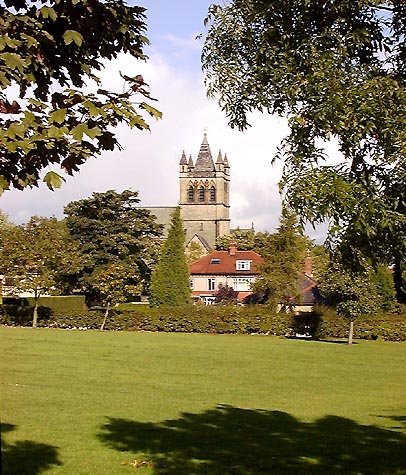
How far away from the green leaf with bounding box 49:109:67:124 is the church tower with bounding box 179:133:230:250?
134 m

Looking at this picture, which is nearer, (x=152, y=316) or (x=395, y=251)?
(x=395, y=251)

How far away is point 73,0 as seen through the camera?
4523 mm

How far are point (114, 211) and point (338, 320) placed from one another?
29.2 metres

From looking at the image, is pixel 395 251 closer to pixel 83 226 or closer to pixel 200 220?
pixel 83 226

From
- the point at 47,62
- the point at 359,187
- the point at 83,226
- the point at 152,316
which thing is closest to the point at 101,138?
the point at 47,62

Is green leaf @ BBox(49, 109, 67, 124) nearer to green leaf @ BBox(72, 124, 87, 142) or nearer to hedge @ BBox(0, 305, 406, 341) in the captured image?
green leaf @ BBox(72, 124, 87, 142)

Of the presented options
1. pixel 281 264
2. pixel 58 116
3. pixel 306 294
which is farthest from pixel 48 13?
pixel 306 294

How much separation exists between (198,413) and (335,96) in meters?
10.1

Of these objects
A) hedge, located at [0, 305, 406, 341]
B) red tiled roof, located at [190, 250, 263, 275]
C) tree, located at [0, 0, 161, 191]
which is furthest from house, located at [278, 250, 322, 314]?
tree, located at [0, 0, 161, 191]

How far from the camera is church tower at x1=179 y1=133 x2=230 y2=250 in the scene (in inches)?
5546

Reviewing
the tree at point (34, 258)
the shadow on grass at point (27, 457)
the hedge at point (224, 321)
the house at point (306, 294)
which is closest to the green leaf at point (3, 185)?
the shadow on grass at point (27, 457)

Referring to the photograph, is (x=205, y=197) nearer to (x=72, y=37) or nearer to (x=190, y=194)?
(x=190, y=194)

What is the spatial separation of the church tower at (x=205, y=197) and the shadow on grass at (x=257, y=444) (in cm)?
12520

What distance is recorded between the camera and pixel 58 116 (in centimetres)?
452
